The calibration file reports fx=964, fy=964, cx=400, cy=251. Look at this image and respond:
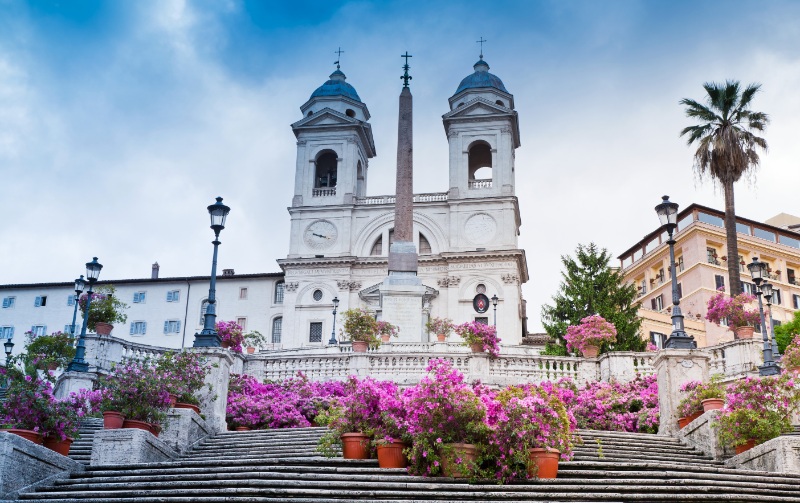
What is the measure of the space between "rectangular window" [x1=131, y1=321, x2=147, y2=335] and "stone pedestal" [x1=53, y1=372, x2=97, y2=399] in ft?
156

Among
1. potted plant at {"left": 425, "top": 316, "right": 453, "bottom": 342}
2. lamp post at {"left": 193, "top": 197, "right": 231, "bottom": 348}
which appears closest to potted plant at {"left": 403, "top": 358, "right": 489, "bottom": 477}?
lamp post at {"left": 193, "top": 197, "right": 231, "bottom": 348}

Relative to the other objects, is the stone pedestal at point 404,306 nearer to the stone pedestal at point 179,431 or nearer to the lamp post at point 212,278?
the lamp post at point 212,278

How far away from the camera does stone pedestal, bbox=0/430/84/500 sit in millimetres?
13820

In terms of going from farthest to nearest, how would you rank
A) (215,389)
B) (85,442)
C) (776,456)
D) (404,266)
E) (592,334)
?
(404,266) < (592,334) < (215,389) < (85,442) < (776,456)

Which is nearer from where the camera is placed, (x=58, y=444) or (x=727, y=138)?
(x=58, y=444)

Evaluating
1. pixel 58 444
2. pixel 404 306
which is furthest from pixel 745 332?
pixel 58 444

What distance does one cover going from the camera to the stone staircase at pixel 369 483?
13.1 metres

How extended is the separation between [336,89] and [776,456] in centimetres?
6145

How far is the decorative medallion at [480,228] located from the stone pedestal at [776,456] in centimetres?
5084

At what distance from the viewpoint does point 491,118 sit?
70.5 meters

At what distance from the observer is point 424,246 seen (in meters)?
A: 68.4

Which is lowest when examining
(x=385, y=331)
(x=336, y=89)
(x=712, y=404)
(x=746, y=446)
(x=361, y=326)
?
(x=746, y=446)

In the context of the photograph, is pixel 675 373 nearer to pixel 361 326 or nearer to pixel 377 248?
pixel 361 326

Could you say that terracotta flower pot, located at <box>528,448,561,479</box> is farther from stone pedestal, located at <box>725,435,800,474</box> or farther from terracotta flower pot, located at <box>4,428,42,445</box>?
terracotta flower pot, located at <box>4,428,42,445</box>
